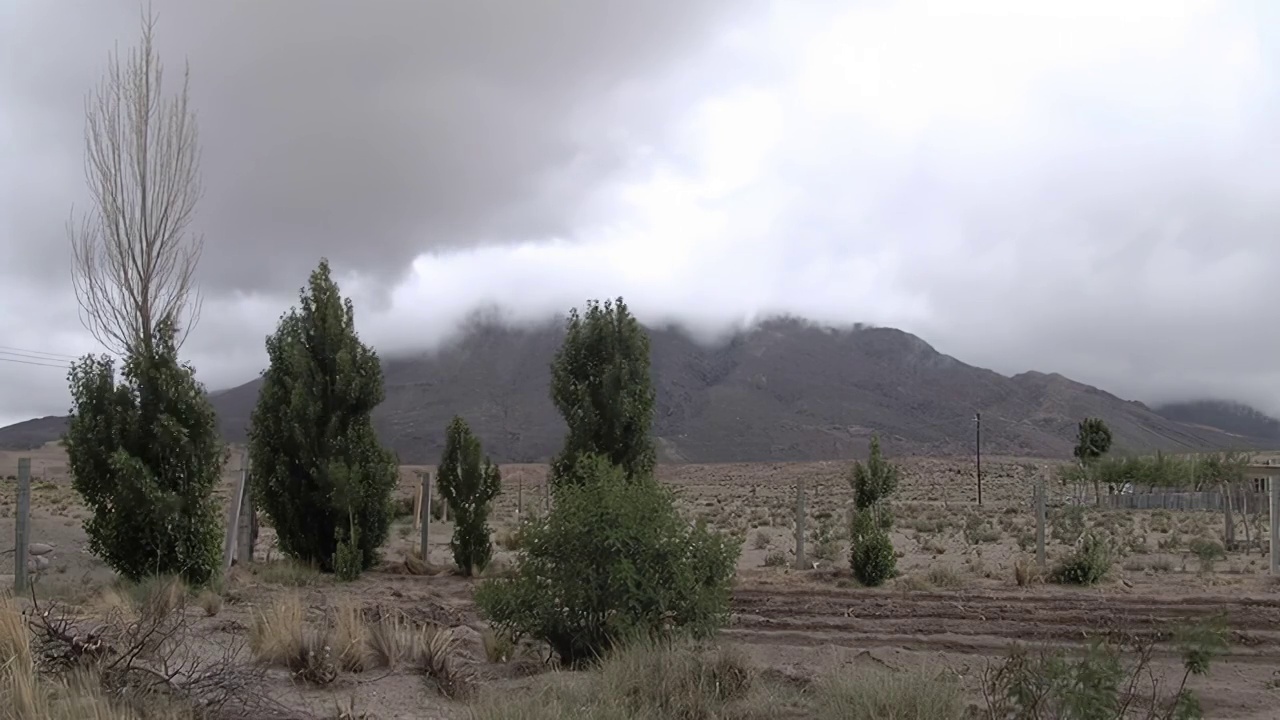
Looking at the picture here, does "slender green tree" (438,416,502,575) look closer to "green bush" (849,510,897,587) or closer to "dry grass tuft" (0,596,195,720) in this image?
"green bush" (849,510,897,587)

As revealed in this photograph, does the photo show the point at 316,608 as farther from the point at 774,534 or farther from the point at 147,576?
the point at 774,534

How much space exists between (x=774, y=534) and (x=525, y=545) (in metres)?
26.4

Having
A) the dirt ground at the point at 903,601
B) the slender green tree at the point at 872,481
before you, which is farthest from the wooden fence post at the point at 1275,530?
the slender green tree at the point at 872,481

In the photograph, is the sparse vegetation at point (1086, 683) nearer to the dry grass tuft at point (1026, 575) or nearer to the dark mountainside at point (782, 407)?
the dry grass tuft at point (1026, 575)

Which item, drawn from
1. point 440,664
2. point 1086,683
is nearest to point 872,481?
point 440,664

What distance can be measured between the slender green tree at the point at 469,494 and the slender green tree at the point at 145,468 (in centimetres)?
607

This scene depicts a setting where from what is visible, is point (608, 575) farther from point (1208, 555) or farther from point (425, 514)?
point (1208, 555)

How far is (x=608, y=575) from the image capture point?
36.5ft

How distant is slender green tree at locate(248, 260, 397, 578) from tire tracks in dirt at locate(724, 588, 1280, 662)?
782cm

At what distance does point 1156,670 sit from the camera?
1153 centimetres

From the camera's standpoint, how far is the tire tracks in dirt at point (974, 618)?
44.5ft

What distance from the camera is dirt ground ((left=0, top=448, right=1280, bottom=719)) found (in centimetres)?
1064

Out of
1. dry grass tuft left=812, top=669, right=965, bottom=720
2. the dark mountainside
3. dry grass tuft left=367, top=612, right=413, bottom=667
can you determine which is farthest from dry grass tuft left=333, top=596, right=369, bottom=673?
the dark mountainside

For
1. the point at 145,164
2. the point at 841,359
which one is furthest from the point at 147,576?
the point at 841,359
